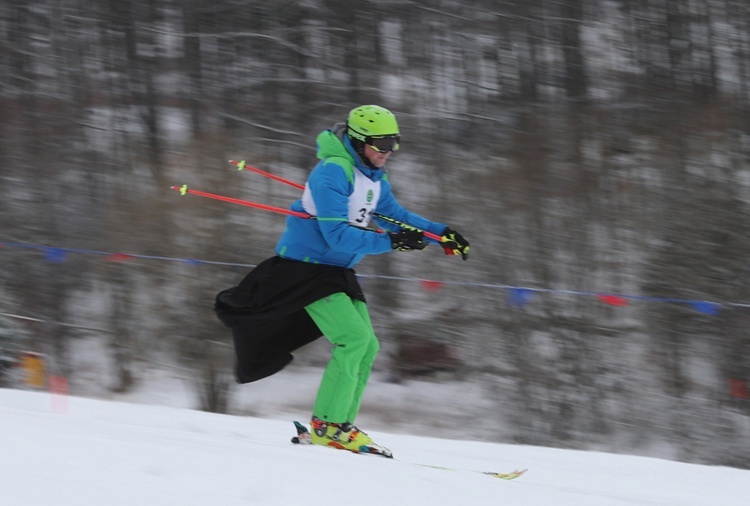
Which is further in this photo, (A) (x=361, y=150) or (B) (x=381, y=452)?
(B) (x=381, y=452)

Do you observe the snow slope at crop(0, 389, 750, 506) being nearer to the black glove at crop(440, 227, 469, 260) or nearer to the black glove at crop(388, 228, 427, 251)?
the black glove at crop(388, 228, 427, 251)

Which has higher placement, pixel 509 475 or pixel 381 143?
pixel 381 143

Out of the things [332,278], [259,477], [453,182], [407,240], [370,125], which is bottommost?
[453,182]

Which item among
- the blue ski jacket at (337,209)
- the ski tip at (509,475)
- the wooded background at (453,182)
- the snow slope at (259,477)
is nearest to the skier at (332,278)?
the blue ski jacket at (337,209)

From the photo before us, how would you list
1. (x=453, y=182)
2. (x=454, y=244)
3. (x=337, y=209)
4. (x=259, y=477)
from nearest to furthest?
1. (x=259, y=477)
2. (x=337, y=209)
3. (x=454, y=244)
4. (x=453, y=182)

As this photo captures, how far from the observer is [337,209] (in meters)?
4.10

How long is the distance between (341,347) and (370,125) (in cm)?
104

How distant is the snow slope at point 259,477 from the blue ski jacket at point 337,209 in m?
0.90

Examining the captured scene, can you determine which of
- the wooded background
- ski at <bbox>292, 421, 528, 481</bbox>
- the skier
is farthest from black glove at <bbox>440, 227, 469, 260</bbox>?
the wooded background

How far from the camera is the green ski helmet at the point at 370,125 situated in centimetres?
418

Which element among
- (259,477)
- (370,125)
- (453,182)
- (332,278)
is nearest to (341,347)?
(332,278)

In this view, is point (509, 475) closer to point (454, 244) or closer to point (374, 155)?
point (454, 244)

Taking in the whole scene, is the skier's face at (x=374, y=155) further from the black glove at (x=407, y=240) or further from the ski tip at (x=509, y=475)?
the ski tip at (x=509, y=475)

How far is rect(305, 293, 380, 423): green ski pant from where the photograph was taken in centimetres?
431
